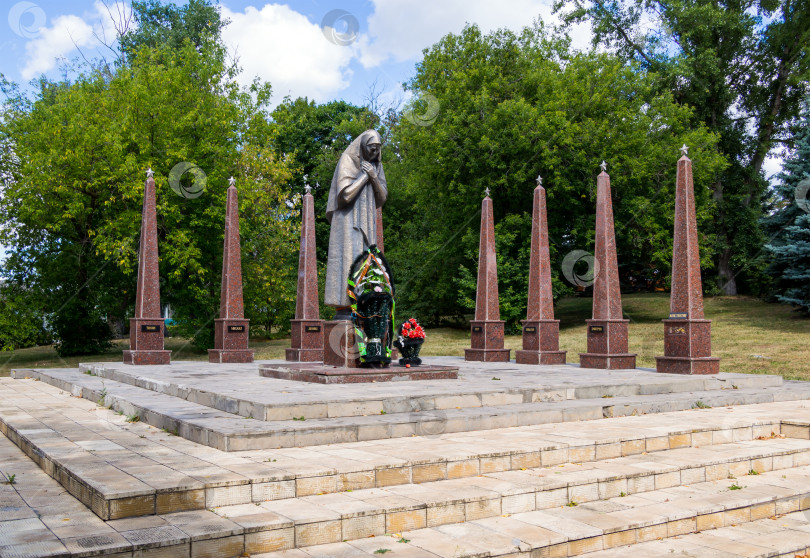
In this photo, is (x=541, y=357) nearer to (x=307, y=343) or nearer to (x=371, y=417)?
(x=307, y=343)

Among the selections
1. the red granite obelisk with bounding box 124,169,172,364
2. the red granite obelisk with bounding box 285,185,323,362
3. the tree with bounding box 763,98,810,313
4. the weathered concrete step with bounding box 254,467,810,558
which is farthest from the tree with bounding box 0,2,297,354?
the weathered concrete step with bounding box 254,467,810,558

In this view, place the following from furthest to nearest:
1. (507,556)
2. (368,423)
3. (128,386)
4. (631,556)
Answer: (128,386)
(368,423)
(631,556)
(507,556)

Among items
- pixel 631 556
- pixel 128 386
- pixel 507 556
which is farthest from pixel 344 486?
pixel 128 386

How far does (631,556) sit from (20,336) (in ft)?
85.2

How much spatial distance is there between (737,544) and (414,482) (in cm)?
281

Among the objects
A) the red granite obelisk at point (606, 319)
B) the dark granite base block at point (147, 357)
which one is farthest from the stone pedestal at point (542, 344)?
the dark granite base block at point (147, 357)

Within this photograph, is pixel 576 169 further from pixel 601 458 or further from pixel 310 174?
pixel 601 458

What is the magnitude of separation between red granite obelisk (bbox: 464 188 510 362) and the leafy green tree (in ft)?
37.0

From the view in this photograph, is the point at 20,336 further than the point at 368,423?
Yes

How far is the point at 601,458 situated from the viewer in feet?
25.4

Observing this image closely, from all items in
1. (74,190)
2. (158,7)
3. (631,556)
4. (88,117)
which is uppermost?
(158,7)

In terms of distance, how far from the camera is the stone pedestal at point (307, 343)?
19.1 meters

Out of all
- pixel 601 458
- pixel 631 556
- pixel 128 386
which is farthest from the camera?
pixel 128 386

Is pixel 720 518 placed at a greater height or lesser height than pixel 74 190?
lesser
